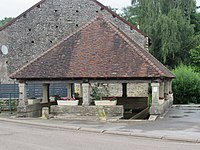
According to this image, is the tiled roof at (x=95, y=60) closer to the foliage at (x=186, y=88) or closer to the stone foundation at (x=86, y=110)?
the stone foundation at (x=86, y=110)

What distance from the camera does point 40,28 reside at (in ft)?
112

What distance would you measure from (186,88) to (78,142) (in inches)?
979

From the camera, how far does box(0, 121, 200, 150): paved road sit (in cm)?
1077

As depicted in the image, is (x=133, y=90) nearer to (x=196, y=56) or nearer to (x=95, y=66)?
(x=196, y=56)

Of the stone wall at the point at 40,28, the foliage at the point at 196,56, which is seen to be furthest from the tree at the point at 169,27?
the stone wall at the point at 40,28

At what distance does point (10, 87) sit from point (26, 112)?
12.1 metres

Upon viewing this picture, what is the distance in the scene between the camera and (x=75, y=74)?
65.0 ft

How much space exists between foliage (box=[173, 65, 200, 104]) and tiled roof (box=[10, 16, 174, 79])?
14406mm

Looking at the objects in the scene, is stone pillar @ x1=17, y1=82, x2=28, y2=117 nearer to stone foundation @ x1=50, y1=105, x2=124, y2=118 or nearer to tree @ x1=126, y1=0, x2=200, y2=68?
stone foundation @ x1=50, y1=105, x2=124, y2=118

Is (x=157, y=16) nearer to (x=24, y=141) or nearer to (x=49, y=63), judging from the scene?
(x=49, y=63)

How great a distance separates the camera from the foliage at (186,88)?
35.1 m

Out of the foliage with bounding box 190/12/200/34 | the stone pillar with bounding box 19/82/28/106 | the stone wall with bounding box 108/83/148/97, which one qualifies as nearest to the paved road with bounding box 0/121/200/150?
the stone pillar with bounding box 19/82/28/106

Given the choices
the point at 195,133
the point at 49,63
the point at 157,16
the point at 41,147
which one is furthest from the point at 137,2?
the point at 41,147

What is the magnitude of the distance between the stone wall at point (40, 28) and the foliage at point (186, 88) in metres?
9.72
